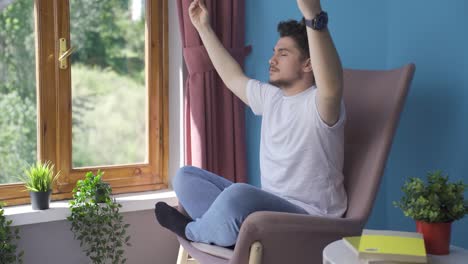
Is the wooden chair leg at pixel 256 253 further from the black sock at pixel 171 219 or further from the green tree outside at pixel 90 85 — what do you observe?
the green tree outside at pixel 90 85

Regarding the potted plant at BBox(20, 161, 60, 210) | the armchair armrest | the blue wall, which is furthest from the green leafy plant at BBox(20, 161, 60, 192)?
the blue wall

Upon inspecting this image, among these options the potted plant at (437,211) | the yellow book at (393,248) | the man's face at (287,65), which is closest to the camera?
the yellow book at (393,248)

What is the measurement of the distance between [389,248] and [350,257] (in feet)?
0.34

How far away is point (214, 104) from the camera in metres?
3.03

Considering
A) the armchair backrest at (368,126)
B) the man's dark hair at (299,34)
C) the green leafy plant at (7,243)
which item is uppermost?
the man's dark hair at (299,34)

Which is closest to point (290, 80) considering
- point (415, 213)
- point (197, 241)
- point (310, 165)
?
point (310, 165)

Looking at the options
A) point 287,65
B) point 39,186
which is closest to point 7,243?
point 39,186

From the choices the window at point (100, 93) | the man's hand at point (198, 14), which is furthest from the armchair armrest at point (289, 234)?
the window at point (100, 93)

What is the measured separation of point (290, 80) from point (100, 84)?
1.23 m

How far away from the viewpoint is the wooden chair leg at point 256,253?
6.17 ft

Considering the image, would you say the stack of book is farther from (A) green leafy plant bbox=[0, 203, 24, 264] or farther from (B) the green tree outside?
(B) the green tree outside

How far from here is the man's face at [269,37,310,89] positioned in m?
2.34

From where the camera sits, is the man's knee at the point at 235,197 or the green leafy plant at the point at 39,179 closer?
the man's knee at the point at 235,197

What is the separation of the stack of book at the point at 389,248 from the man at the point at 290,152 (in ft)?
1.47
